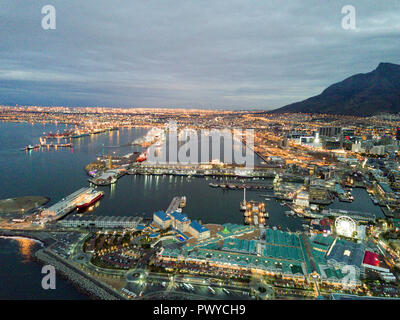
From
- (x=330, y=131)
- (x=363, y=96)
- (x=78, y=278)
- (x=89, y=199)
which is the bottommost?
(x=78, y=278)

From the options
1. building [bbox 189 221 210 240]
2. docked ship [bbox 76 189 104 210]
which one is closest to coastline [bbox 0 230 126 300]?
docked ship [bbox 76 189 104 210]

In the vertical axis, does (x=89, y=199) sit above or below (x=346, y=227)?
above

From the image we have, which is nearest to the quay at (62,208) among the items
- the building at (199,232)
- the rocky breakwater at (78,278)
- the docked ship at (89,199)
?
the docked ship at (89,199)

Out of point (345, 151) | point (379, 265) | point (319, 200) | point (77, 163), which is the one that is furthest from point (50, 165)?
point (345, 151)

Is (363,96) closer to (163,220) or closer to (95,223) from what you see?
(163,220)

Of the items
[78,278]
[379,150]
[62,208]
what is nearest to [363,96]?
[379,150]

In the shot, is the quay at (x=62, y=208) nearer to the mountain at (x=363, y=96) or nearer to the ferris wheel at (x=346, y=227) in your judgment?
the ferris wheel at (x=346, y=227)

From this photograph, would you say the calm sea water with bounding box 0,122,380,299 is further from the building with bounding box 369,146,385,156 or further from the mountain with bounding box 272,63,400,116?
the mountain with bounding box 272,63,400,116

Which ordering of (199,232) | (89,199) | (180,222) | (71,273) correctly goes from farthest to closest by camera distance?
(89,199), (180,222), (199,232), (71,273)
